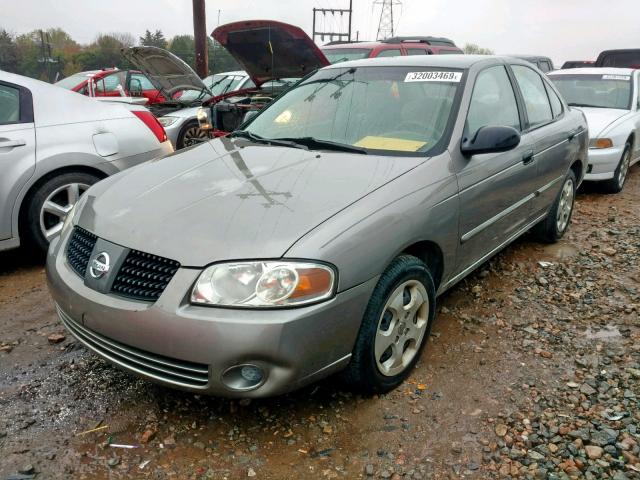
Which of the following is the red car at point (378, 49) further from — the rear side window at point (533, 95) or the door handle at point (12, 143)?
the door handle at point (12, 143)

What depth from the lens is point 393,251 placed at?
7.69 feet

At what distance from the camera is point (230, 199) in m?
2.41

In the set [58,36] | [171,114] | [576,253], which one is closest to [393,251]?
[576,253]

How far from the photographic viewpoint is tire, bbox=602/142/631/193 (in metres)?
6.49

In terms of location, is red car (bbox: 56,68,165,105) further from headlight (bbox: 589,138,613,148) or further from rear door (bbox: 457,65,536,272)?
rear door (bbox: 457,65,536,272)

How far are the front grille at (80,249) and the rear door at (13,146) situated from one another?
1.59 meters

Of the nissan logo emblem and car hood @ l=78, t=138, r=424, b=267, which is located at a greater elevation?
car hood @ l=78, t=138, r=424, b=267

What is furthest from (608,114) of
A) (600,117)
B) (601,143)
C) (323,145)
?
(323,145)

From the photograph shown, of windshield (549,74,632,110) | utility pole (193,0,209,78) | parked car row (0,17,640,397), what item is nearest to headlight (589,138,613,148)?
windshield (549,74,632,110)

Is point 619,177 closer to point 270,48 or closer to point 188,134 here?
A: point 270,48

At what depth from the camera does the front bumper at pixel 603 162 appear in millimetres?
6289

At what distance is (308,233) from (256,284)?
0.29 meters

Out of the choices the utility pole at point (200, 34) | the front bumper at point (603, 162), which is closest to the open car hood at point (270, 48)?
the front bumper at point (603, 162)

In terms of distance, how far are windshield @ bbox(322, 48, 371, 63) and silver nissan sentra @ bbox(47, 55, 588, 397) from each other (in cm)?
489
